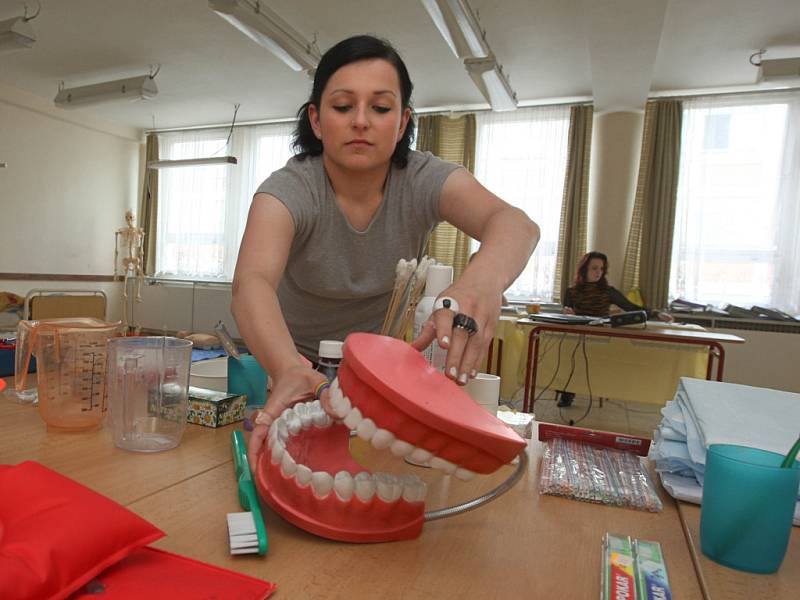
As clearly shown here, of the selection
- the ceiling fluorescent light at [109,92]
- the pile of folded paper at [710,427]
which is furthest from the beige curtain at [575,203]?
the pile of folded paper at [710,427]

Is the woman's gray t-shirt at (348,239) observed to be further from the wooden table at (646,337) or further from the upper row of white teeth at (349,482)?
the wooden table at (646,337)

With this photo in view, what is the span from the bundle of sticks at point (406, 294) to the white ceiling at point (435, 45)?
3094 millimetres

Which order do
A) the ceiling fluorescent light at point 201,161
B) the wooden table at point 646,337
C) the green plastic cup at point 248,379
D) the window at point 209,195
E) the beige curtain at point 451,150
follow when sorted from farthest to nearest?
1. the window at point 209,195
2. the ceiling fluorescent light at point 201,161
3. the beige curtain at point 451,150
4. the wooden table at point 646,337
5. the green plastic cup at point 248,379

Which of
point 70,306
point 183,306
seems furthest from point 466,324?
point 183,306

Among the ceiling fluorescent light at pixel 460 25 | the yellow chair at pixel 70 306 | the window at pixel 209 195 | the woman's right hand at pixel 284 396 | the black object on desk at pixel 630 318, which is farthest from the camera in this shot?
the window at pixel 209 195

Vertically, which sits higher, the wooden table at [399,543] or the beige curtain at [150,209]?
the beige curtain at [150,209]

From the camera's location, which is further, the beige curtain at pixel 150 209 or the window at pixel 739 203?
the beige curtain at pixel 150 209

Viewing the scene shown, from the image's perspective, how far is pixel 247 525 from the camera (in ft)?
1.82

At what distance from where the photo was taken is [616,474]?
0.80m

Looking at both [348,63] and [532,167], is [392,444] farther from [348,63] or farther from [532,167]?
[532,167]

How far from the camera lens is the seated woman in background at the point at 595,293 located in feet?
15.2

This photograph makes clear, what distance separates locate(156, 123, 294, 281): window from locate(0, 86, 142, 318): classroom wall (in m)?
0.59

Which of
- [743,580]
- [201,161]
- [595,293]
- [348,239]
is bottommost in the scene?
[743,580]

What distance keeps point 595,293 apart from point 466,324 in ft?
14.4
